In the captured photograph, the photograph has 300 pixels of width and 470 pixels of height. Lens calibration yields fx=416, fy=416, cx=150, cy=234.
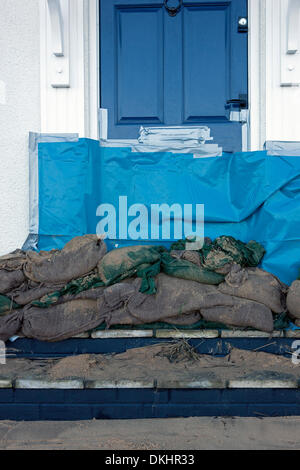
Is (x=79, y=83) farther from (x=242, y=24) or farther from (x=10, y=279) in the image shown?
(x=10, y=279)

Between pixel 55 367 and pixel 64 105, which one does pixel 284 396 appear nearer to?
pixel 55 367

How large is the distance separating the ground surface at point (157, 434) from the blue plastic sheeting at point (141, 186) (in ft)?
4.58

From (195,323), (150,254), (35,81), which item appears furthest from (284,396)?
(35,81)

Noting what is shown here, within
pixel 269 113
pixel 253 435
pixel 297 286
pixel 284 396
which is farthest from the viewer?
pixel 269 113

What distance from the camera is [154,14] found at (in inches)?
135

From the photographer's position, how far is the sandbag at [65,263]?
2.68 m

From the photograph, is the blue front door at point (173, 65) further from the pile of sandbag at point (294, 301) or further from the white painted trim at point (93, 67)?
the pile of sandbag at point (294, 301)

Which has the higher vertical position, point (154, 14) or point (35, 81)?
point (154, 14)

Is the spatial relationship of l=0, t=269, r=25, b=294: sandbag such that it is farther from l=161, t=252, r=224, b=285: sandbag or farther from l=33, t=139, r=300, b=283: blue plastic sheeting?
l=161, t=252, r=224, b=285: sandbag

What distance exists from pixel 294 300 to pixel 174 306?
74 centimetres

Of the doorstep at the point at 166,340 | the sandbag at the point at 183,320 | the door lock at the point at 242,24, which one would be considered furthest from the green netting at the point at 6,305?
the door lock at the point at 242,24

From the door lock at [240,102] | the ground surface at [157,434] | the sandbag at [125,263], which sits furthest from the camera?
the door lock at [240,102]

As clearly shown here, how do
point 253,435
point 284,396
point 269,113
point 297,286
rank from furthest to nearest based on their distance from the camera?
point 269,113, point 297,286, point 284,396, point 253,435

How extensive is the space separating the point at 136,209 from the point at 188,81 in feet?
3.81
